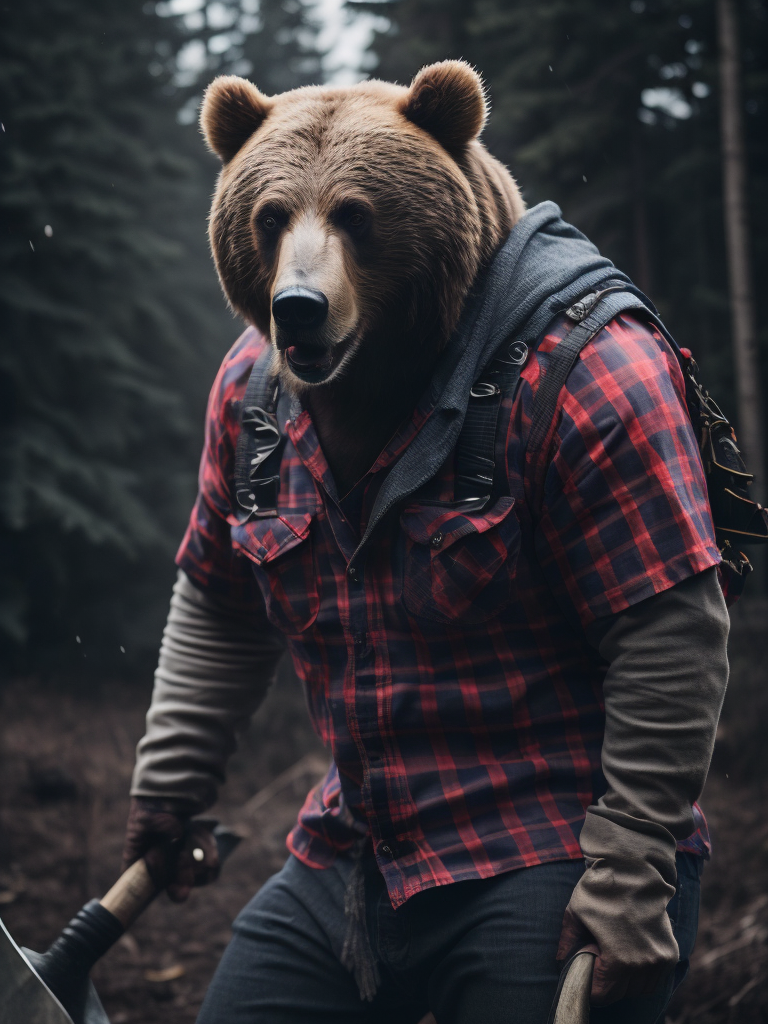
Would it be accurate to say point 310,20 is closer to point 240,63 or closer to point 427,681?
point 240,63

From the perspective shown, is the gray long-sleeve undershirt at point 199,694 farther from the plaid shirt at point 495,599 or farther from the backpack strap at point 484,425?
the backpack strap at point 484,425

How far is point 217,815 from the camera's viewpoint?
17.3ft

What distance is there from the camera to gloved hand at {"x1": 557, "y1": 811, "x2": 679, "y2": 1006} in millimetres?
1325

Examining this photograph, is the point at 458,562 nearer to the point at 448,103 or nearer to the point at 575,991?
the point at 575,991

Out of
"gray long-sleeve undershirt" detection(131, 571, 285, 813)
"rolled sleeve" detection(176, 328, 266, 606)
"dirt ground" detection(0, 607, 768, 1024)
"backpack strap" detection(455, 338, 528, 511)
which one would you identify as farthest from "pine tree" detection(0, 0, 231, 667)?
"backpack strap" detection(455, 338, 528, 511)

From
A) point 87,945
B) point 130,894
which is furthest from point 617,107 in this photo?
point 87,945

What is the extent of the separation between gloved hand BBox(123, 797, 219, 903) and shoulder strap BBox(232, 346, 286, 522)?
72 cm

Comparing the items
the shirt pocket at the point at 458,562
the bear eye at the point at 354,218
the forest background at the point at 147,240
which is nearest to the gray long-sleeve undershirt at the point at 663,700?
the shirt pocket at the point at 458,562

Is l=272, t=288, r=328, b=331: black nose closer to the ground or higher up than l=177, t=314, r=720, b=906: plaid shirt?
higher up

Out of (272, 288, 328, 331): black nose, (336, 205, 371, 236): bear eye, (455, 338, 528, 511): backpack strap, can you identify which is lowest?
(455, 338, 528, 511): backpack strap

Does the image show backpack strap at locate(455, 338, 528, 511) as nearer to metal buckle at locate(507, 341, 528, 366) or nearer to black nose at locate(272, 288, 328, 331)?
metal buckle at locate(507, 341, 528, 366)

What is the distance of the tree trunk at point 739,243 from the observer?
562 centimetres

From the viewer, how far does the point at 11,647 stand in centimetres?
674

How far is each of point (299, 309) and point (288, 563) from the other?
1.58ft
